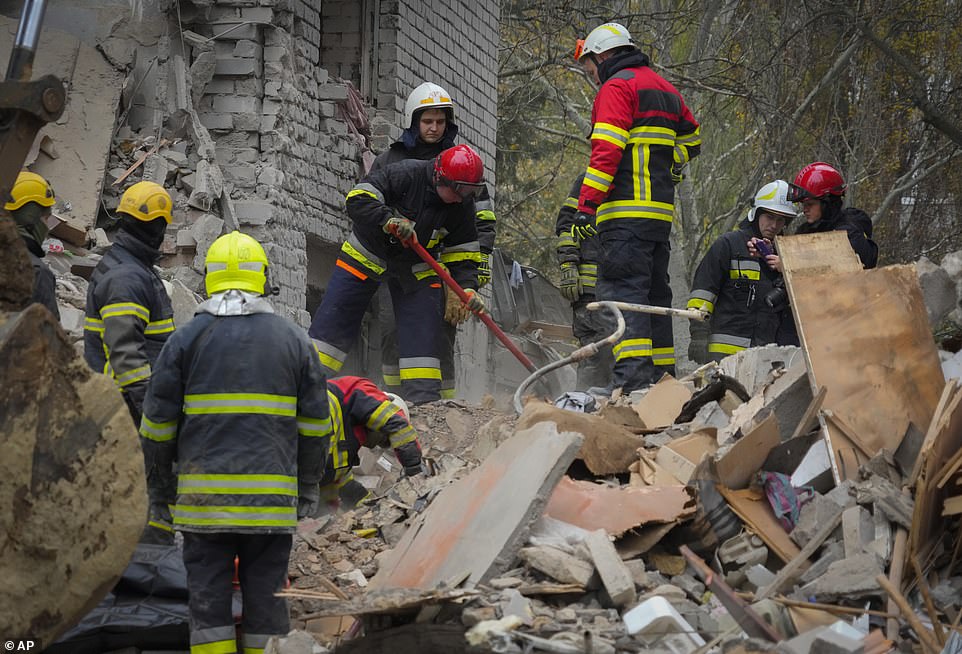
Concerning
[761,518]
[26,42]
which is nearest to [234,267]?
[26,42]

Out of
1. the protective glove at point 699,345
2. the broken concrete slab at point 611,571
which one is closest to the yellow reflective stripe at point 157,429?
the broken concrete slab at point 611,571

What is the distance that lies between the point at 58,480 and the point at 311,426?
45.2 inches

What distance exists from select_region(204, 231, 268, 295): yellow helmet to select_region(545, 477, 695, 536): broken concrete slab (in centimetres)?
134

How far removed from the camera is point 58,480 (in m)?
3.16

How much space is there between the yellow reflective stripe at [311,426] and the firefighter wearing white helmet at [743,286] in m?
4.08

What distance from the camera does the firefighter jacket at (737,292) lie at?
7766 millimetres

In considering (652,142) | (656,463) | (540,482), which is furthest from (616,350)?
(540,482)

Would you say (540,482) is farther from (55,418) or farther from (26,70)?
(26,70)

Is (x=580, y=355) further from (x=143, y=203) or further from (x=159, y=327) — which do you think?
(x=143, y=203)

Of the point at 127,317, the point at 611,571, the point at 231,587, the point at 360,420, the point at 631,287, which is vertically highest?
the point at 631,287

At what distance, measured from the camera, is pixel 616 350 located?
22.8 ft

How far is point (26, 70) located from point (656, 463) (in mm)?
2920

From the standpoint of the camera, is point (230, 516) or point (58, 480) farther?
point (230, 516)

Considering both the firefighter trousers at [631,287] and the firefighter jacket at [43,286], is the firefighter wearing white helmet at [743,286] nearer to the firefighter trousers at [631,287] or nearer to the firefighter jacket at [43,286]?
the firefighter trousers at [631,287]
